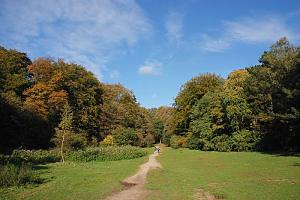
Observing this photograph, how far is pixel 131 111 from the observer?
89.6 m

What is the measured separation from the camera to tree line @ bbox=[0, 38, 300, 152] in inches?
1869

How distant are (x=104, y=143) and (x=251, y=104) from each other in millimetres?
29874

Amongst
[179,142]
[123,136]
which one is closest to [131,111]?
[123,136]

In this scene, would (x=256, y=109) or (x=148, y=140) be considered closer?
(x=256, y=109)

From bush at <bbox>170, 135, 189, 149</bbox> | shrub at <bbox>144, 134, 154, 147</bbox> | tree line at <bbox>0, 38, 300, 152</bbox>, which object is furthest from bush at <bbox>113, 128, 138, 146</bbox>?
shrub at <bbox>144, 134, 154, 147</bbox>

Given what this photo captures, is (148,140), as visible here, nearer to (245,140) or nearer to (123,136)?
(123,136)

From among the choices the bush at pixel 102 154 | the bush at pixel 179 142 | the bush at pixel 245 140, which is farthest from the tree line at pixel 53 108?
the bush at pixel 245 140

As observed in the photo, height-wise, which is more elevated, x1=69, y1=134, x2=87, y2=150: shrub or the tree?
the tree

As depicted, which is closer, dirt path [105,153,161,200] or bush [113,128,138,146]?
dirt path [105,153,161,200]

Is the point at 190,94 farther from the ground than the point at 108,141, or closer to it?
farther from the ground

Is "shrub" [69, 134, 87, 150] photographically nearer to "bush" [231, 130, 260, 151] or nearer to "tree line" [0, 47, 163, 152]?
"tree line" [0, 47, 163, 152]

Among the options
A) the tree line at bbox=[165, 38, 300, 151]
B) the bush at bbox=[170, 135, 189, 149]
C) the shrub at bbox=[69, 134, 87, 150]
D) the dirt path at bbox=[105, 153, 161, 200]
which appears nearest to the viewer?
the dirt path at bbox=[105, 153, 161, 200]

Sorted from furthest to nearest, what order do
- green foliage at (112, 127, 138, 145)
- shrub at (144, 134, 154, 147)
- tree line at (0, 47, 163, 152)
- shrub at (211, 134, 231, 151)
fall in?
shrub at (144, 134, 154, 147) < green foliage at (112, 127, 138, 145) < shrub at (211, 134, 231, 151) < tree line at (0, 47, 163, 152)

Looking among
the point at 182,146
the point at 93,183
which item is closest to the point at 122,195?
the point at 93,183
